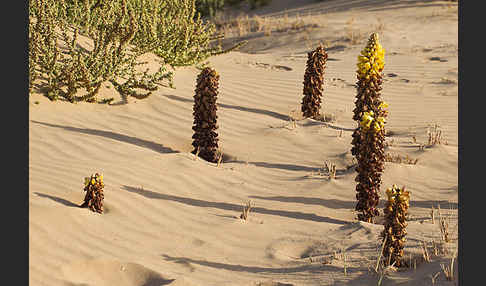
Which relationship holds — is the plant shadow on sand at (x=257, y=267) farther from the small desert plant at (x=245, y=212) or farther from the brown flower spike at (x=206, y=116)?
the brown flower spike at (x=206, y=116)

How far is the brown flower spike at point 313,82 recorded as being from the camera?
8195 millimetres

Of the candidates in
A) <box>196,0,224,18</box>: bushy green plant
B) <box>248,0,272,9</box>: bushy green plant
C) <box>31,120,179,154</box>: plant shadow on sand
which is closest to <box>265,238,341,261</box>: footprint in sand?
<box>31,120,179,154</box>: plant shadow on sand

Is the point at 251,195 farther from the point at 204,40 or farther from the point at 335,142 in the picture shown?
the point at 204,40

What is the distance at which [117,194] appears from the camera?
5699mm

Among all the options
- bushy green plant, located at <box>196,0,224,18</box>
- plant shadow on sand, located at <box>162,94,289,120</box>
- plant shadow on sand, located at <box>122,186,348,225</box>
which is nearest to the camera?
plant shadow on sand, located at <box>122,186,348,225</box>

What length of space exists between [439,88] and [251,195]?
185 inches

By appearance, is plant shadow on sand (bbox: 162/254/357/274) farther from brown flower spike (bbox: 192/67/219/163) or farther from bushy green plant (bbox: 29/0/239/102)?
bushy green plant (bbox: 29/0/239/102)

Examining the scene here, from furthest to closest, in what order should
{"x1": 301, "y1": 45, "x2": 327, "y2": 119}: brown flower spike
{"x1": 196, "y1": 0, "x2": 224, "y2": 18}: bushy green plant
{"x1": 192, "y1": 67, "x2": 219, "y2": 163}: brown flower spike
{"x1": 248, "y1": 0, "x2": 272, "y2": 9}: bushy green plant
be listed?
{"x1": 248, "y1": 0, "x2": 272, "y2": 9}: bushy green plant < {"x1": 196, "y1": 0, "x2": 224, "y2": 18}: bushy green plant < {"x1": 301, "y1": 45, "x2": 327, "y2": 119}: brown flower spike < {"x1": 192, "y1": 67, "x2": 219, "y2": 163}: brown flower spike

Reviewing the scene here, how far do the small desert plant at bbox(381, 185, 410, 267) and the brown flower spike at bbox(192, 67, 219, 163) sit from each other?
277 cm

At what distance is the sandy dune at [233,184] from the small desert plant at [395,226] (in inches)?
6.3

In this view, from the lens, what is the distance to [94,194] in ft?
17.2

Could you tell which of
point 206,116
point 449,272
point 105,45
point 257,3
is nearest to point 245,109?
point 206,116

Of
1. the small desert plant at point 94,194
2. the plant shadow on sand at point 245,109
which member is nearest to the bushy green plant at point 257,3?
the plant shadow on sand at point 245,109

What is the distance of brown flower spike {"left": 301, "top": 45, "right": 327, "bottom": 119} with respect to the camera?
26.9 feet
